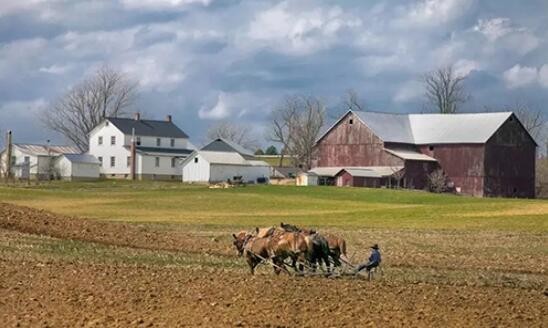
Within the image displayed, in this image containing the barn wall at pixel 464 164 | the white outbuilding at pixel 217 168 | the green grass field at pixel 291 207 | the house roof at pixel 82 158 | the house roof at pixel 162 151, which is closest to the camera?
the green grass field at pixel 291 207

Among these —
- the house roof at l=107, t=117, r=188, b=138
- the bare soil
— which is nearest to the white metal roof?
the house roof at l=107, t=117, r=188, b=138

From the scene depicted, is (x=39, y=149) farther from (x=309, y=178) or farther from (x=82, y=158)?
(x=309, y=178)

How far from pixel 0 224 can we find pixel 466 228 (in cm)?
2411

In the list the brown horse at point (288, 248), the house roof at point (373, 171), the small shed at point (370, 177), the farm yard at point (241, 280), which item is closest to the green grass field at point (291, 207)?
the farm yard at point (241, 280)

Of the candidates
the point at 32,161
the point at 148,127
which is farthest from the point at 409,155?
the point at 32,161

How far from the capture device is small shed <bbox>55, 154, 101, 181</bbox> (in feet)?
416

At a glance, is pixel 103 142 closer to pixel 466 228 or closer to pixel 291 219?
pixel 291 219

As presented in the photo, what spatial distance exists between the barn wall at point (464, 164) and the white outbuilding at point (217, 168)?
26179mm

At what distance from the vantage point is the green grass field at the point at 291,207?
49.9 metres

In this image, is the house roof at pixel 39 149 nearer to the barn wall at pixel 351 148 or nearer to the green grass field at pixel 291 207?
the green grass field at pixel 291 207

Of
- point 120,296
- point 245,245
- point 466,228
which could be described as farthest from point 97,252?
point 466,228

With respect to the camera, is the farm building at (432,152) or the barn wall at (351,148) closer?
the farm building at (432,152)

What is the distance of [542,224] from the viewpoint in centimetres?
4738

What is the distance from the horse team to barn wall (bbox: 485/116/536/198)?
313 ft
